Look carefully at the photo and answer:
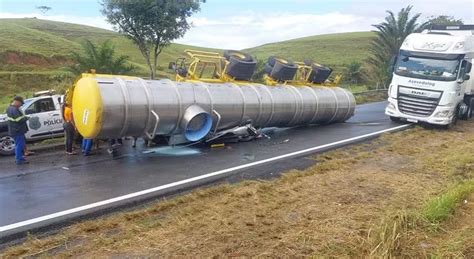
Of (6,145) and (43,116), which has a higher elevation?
(43,116)

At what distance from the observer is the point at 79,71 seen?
1945 cm

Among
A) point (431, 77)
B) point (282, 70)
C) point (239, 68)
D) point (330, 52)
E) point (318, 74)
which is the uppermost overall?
point (239, 68)

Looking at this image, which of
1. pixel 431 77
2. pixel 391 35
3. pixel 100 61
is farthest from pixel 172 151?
pixel 391 35

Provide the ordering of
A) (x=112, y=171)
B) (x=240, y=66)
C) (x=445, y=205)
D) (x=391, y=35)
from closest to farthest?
(x=445, y=205), (x=112, y=171), (x=240, y=66), (x=391, y=35)

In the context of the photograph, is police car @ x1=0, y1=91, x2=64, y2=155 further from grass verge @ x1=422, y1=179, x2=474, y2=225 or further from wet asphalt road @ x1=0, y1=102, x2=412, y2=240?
grass verge @ x1=422, y1=179, x2=474, y2=225

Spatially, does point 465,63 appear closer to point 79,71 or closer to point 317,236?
point 317,236

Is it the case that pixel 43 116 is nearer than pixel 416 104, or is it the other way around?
pixel 43 116

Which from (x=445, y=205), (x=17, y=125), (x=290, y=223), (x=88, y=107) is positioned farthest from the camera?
(x=17, y=125)

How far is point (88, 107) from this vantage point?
10844mm

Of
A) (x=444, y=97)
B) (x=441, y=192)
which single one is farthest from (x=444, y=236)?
(x=444, y=97)

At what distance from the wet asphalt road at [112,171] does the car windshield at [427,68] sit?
4108mm

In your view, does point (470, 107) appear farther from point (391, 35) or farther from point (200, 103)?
point (391, 35)

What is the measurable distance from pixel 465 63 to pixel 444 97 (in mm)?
1555

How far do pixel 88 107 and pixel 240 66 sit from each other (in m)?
5.37
